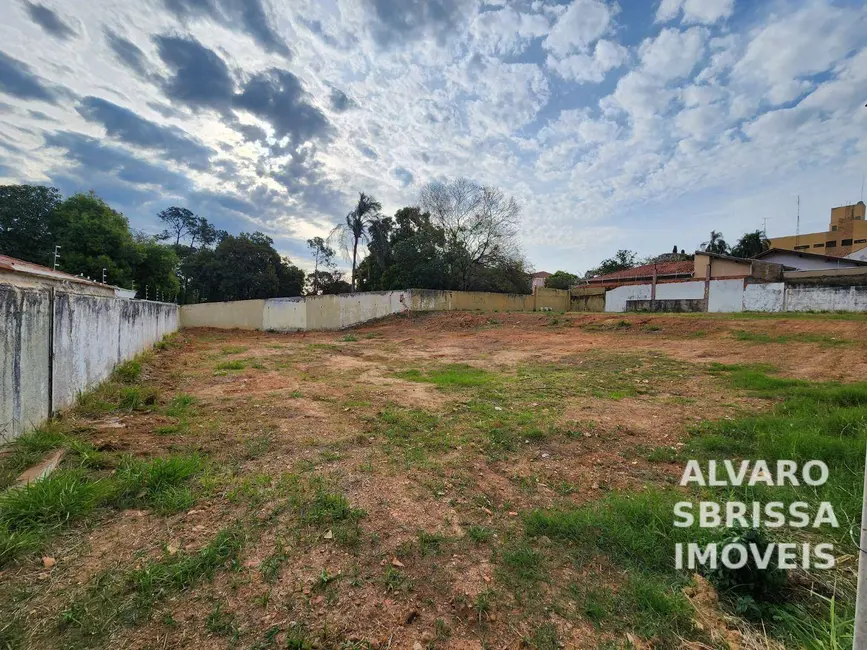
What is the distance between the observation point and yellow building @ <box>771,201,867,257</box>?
35969 mm

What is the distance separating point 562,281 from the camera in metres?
37.6

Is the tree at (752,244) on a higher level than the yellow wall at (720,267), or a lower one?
higher

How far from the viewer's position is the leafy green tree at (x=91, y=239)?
19766mm

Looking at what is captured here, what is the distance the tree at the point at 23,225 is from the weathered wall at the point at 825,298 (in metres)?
42.0

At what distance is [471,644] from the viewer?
1549 millimetres

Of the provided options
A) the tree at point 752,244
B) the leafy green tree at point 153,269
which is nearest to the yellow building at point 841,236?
the tree at point 752,244

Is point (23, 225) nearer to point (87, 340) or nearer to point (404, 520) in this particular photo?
point (87, 340)

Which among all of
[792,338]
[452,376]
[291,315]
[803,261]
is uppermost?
[803,261]

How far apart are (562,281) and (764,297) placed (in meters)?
21.0

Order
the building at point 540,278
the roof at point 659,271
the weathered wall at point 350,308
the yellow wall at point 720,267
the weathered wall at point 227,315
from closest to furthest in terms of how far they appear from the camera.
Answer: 1. the weathered wall at point 350,308
2. the weathered wall at point 227,315
3. the yellow wall at point 720,267
4. the roof at point 659,271
5. the building at point 540,278

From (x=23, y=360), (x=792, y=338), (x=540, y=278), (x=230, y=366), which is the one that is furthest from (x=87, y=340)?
(x=540, y=278)

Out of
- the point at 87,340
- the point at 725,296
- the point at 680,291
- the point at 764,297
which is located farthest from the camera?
the point at 680,291

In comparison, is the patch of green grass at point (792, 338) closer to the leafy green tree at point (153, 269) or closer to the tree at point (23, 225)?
the leafy green tree at point (153, 269)

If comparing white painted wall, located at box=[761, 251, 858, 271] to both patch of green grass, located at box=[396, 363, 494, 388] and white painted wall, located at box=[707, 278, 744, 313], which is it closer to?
white painted wall, located at box=[707, 278, 744, 313]
